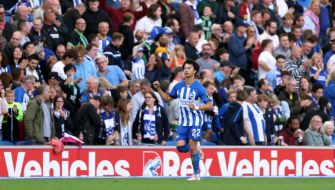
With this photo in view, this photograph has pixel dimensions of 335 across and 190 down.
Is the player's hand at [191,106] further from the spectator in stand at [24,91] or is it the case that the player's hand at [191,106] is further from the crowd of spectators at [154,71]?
the spectator in stand at [24,91]

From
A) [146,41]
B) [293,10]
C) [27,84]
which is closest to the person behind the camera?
[27,84]

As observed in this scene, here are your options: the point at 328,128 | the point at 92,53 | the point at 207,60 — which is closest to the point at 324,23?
the point at 207,60

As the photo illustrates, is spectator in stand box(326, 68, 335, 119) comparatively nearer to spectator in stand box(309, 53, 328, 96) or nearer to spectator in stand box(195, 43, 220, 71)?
spectator in stand box(309, 53, 328, 96)

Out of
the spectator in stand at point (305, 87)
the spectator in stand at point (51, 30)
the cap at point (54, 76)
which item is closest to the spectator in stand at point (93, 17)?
the spectator in stand at point (51, 30)

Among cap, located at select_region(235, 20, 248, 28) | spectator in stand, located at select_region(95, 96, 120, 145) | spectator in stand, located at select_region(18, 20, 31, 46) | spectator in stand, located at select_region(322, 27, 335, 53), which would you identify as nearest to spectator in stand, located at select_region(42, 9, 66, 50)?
spectator in stand, located at select_region(18, 20, 31, 46)

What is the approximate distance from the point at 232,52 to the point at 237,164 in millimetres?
4658

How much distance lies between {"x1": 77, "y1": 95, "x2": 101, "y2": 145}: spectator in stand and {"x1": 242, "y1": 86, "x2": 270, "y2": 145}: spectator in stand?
3.24 metres

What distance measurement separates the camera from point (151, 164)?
24219mm

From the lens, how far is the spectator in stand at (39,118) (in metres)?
22.9

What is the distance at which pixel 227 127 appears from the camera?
994 inches

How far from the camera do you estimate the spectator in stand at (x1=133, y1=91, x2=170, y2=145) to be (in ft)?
80.3
